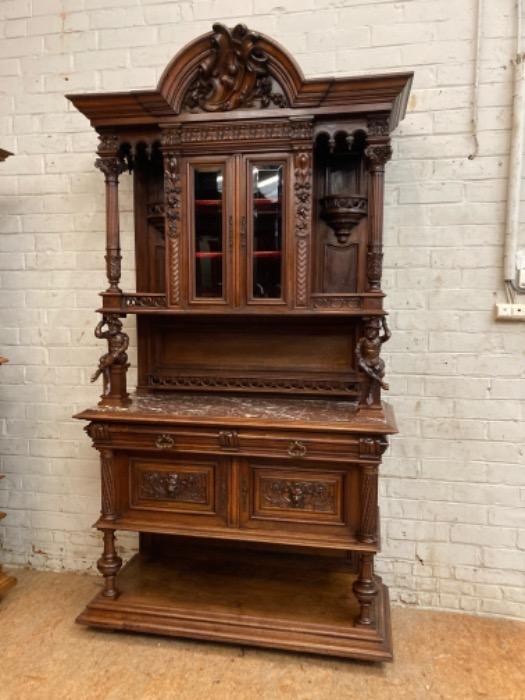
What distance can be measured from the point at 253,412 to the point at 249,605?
32.5 inches

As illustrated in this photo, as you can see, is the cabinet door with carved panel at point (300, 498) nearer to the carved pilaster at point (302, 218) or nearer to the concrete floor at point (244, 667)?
the concrete floor at point (244, 667)

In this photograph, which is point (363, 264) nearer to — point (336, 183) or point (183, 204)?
point (336, 183)

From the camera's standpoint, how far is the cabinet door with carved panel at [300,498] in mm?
1927

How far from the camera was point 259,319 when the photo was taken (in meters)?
2.28

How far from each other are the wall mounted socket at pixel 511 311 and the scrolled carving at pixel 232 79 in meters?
1.24

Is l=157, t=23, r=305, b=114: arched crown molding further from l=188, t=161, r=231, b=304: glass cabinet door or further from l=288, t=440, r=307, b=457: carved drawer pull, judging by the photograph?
l=288, t=440, r=307, b=457: carved drawer pull

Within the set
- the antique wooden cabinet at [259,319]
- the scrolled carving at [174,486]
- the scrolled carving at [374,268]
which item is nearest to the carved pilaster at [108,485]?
the antique wooden cabinet at [259,319]

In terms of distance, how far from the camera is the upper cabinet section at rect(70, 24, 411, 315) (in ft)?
6.24

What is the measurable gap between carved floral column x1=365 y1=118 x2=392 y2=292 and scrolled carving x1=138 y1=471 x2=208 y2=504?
3.41 feet

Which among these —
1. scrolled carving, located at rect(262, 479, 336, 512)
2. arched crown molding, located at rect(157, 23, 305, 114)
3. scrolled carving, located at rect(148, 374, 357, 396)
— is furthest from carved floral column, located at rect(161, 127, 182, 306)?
scrolled carving, located at rect(262, 479, 336, 512)

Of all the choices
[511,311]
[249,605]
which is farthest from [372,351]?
[249,605]

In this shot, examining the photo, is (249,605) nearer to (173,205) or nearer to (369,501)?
(369,501)

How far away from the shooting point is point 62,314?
255cm

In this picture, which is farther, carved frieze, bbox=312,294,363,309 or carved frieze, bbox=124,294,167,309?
carved frieze, bbox=124,294,167,309
